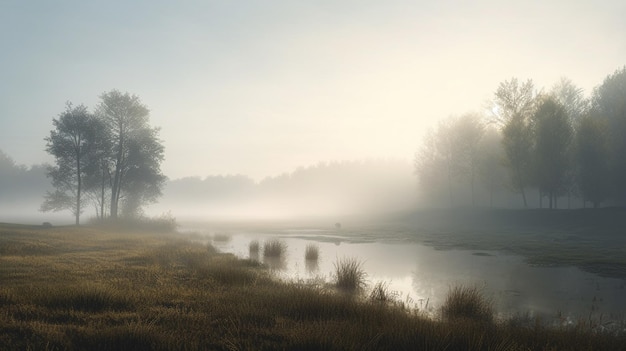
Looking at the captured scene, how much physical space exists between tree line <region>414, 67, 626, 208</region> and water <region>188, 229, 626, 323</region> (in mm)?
27714

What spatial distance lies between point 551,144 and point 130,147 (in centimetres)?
4627

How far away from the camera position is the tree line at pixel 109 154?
38.5 m

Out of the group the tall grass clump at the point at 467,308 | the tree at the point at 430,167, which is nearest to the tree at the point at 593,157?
the tree at the point at 430,167

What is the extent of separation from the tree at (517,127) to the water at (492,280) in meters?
27.5

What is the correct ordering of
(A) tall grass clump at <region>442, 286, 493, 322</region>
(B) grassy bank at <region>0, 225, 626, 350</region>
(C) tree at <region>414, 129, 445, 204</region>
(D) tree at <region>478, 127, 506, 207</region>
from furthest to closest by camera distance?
(C) tree at <region>414, 129, 445, 204</region>
(D) tree at <region>478, 127, 506, 207</region>
(A) tall grass clump at <region>442, 286, 493, 322</region>
(B) grassy bank at <region>0, 225, 626, 350</region>

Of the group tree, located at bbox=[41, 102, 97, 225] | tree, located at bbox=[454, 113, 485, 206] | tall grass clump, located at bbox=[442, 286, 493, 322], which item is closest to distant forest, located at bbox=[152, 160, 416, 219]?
tree, located at bbox=[454, 113, 485, 206]

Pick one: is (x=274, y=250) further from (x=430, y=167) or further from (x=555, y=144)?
(x=430, y=167)

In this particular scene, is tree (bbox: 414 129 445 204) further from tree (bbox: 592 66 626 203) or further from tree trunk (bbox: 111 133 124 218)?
tree trunk (bbox: 111 133 124 218)

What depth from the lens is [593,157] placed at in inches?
1737

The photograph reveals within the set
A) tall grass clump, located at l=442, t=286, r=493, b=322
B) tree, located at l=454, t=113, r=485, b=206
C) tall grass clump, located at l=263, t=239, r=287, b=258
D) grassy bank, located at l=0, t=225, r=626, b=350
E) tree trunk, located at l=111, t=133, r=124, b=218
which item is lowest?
tall grass clump, located at l=263, t=239, r=287, b=258

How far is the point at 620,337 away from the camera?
23.9 ft

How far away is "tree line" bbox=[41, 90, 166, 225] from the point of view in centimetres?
3850

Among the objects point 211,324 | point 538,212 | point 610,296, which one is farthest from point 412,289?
point 538,212

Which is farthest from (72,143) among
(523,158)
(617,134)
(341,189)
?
(341,189)
